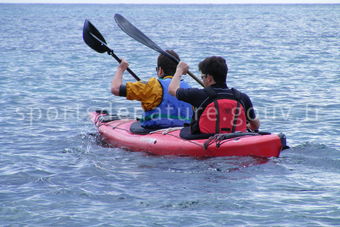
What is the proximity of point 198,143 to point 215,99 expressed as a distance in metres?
0.62

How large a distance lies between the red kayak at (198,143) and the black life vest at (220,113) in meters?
0.12

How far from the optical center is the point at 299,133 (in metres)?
9.56

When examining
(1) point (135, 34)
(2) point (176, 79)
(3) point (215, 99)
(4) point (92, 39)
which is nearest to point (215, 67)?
(3) point (215, 99)

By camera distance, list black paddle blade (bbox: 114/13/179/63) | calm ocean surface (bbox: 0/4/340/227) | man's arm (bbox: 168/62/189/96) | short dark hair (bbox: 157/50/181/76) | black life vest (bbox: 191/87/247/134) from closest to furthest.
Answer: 1. calm ocean surface (bbox: 0/4/340/227)
2. black life vest (bbox: 191/87/247/134)
3. man's arm (bbox: 168/62/189/96)
4. short dark hair (bbox: 157/50/181/76)
5. black paddle blade (bbox: 114/13/179/63)

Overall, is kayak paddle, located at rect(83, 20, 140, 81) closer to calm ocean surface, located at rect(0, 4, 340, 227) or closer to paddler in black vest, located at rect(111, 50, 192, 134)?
paddler in black vest, located at rect(111, 50, 192, 134)

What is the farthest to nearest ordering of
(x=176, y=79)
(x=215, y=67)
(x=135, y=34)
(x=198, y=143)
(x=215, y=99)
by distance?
1. (x=135, y=34)
2. (x=198, y=143)
3. (x=176, y=79)
4. (x=215, y=99)
5. (x=215, y=67)

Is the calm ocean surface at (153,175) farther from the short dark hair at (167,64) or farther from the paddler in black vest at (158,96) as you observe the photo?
the short dark hair at (167,64)

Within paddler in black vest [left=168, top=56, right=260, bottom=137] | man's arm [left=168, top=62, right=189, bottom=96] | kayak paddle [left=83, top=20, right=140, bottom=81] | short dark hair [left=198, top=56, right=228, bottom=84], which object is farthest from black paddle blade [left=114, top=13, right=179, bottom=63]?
short dark hair [left=198, top=56, right=228, bottom=84]

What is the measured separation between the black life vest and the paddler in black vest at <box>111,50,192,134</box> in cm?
45

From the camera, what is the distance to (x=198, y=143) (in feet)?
23.4

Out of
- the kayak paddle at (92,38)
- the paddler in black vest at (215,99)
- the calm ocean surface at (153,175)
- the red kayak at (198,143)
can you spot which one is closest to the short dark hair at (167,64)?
the paddler in black vest at (215,99)

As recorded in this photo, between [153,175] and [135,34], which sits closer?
[153,175]

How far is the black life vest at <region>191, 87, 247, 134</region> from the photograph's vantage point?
6828 mm

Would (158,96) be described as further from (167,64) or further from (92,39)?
(92,39)
